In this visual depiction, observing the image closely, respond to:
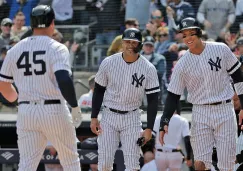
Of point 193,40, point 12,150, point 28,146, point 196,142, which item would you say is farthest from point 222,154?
point 12,150

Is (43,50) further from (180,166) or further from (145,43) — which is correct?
(145,43)

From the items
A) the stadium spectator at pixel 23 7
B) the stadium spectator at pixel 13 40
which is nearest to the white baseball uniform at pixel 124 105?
the stadium spectator at pixel 13 40

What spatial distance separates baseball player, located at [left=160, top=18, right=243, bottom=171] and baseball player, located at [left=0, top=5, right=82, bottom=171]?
4.51ft

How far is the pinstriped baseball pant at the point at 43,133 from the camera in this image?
6773 millimetres

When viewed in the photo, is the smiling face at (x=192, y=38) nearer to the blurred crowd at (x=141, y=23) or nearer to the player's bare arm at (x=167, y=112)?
the player's bare arm at (x=167, y=112)

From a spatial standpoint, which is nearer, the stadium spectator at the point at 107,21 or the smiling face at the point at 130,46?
the smiling face at the point at 130,46

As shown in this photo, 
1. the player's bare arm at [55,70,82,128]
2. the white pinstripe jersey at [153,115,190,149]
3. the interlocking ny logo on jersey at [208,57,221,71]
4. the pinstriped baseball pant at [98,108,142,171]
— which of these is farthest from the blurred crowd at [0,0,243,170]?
the player's bare arm at [55,70,82,128]

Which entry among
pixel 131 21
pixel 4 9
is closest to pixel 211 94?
pixel 131 21

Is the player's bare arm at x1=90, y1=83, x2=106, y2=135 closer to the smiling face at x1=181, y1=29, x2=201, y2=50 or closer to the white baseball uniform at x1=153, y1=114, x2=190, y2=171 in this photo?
the smiling face at x1=181, y1=29, x2=201, y2=50

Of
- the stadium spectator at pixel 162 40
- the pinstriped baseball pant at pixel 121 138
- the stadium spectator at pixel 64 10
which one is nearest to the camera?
the pinstriped baseball pant at pixel 121 138

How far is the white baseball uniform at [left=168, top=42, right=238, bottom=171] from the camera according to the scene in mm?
7559

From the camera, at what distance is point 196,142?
764 cm

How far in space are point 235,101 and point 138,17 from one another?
393cm

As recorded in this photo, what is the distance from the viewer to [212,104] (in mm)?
7582
